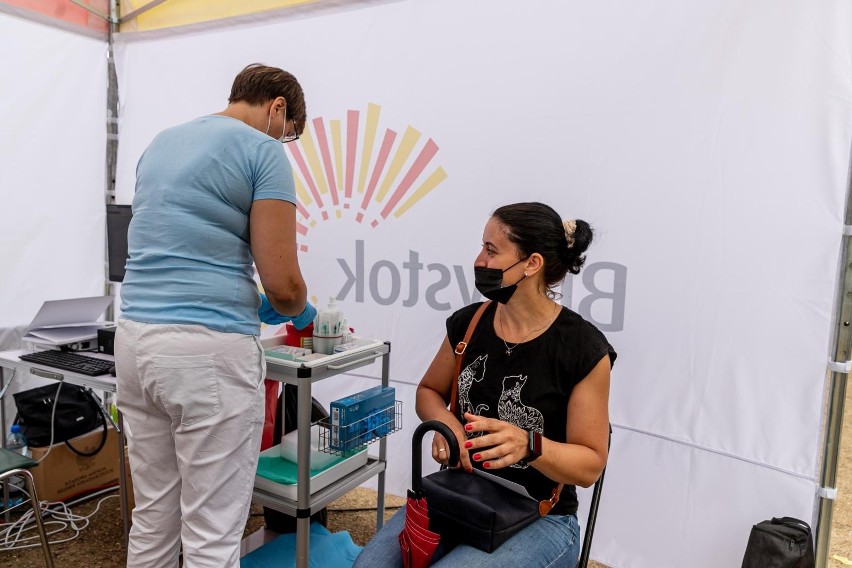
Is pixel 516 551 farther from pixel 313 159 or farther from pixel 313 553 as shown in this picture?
pixel 313 159

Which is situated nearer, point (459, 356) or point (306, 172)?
point (459, 356)

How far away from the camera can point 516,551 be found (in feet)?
3.93

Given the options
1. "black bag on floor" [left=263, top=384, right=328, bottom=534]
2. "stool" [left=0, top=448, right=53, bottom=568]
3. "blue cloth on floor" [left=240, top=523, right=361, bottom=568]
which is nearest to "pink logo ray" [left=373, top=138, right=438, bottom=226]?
"black bag on floor" [left=263, top=384, right=328, bottom=534]

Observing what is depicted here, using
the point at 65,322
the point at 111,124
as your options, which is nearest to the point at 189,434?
the point at 65,322

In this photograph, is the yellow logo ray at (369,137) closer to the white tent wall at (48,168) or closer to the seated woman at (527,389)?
the seated woman at (527,389)

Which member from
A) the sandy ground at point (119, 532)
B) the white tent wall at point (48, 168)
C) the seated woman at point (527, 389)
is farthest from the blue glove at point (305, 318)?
the white tent wall at point (48, 168)

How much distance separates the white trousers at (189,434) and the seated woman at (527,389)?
36 cm

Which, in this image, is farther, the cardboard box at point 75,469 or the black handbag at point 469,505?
the cardboard box at point 75,469

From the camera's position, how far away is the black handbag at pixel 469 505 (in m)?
1.16

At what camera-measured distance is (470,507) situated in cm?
118

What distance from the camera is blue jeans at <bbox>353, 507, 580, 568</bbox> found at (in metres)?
1.17

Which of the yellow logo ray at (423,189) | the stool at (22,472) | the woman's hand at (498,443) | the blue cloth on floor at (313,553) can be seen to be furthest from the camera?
the yellow logo ray at (423,189)

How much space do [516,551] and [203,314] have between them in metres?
0.83

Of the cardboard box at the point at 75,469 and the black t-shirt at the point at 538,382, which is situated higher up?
the black t-shirt at the point at 538,382
